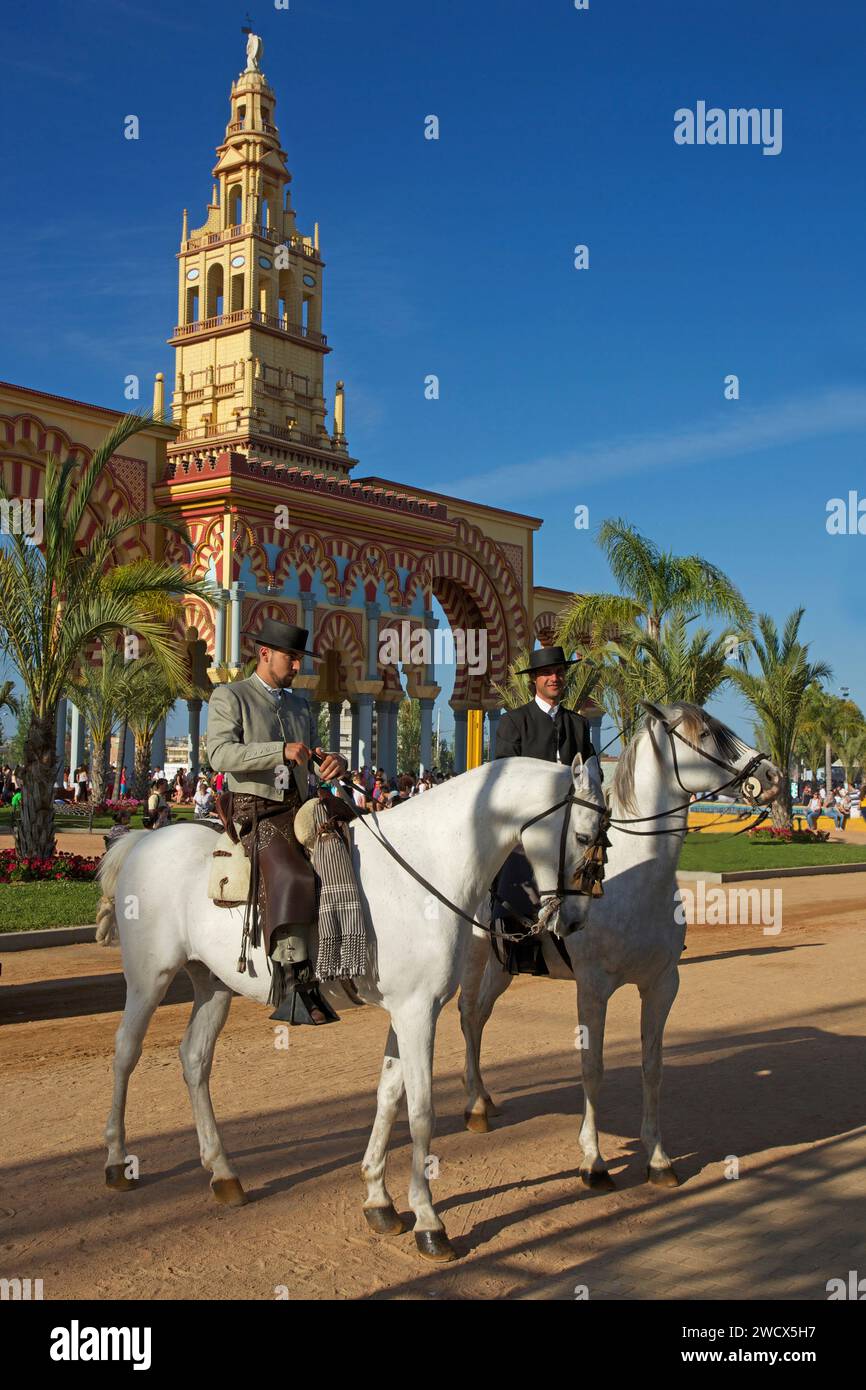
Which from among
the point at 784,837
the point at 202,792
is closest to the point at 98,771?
the point at 202,792

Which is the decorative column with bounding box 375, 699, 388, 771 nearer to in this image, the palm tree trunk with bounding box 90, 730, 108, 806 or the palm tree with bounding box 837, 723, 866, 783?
the palm tree trunk with bounding box 90, 730, 108, 806

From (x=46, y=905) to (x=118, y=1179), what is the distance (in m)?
9.60

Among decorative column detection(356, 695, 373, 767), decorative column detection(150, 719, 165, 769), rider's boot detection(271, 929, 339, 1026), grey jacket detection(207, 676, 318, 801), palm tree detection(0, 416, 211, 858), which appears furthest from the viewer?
decorative column detection(356, 695, 373, 767)

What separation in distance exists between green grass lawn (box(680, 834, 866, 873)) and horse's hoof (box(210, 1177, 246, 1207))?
16.8 m

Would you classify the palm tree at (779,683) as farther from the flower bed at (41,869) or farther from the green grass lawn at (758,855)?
the flower bed at (41,869)

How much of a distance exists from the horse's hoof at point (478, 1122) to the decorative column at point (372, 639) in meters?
30.7

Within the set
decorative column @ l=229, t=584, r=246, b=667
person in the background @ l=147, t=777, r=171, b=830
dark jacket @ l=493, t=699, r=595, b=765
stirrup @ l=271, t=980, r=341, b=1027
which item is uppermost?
decorative column @ l=229, t=584, r=246, b=667

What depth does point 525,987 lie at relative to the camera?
1132 centimetres

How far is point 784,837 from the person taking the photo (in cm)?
→ 3066

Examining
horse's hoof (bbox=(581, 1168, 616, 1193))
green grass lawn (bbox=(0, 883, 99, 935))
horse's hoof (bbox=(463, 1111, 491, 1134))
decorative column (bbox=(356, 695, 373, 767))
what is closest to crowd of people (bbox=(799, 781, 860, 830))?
decorative column (bbox=(356, 695, 373, 767))

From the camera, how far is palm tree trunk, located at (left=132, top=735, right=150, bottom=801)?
33.6 metres
